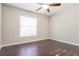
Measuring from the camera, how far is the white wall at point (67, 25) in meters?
3.54

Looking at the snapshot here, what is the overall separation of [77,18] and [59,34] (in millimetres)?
1295

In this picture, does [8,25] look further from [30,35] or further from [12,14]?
[30,35]

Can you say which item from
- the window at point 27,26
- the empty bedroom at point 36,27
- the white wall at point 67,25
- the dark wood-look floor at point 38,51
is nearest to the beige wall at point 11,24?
the empty bedroom at point 36,27

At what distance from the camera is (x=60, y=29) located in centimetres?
430

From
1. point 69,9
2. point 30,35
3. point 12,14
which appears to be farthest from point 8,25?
point 69,9

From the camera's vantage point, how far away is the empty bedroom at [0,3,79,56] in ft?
9.97

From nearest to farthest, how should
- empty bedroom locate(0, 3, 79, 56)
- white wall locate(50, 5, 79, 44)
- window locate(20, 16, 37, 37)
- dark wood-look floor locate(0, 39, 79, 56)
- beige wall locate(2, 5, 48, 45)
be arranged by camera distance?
dark wood-look floor locate(0, 39, 79, 56), empty bedroom locate(0, 3, 79, 56), beige wall locate(2, 5, 48, 45), white wall locate(50, 5, 79, 44), window locate(20, 16, 37, 37)

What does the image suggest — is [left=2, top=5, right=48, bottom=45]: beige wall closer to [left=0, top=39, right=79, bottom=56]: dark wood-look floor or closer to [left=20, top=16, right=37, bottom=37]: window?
[left=20, top=16, right=37, bottom=37]: window

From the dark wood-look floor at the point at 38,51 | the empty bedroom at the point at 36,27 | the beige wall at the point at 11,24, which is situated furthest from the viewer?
the beige wall at the point at 11,24

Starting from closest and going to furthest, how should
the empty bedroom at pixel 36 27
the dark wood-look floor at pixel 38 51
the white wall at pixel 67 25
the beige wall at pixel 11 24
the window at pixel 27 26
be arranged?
1. the dark wood-look floor at pixel 38 51
2. the empty bedroom at pixel 36 27
3. the beige wall at pixel 11 24
4. the white wall at pixel 67 25
5. the window at pixel 27 26

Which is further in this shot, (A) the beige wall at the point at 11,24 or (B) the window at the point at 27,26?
(B) the window at the point at 27,26

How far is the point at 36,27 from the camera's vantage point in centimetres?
447

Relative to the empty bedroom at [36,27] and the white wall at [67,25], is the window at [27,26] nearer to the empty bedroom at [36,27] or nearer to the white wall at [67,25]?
the empty bedroom at [36,27]

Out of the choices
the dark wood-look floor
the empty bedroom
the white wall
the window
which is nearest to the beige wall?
the empty bedroom
